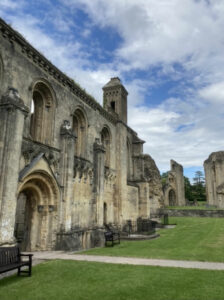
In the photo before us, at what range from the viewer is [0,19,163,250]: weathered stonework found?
9.56 m

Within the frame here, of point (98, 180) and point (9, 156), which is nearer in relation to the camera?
point (9, 156)

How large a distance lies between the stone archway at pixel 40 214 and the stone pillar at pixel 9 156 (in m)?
2.52

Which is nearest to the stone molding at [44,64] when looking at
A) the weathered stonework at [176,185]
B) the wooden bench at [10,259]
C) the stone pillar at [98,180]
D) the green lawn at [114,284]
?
the stone pillar at [98,180]

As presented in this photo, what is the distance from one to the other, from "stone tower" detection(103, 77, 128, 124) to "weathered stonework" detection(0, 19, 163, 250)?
2568 millimetres

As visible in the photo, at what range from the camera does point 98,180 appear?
17078 mm

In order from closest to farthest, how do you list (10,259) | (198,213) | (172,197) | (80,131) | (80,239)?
(10,259)
(80,239)
(80,131)
(198,213)
(172,197)

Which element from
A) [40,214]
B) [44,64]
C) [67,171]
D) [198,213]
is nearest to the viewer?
[40,214]

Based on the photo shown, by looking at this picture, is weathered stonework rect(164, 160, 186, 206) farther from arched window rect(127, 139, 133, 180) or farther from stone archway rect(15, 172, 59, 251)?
stone archway rect(15, 172, 59, 251)

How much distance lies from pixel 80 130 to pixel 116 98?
8.13m

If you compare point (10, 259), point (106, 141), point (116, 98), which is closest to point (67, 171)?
point (10, 259)

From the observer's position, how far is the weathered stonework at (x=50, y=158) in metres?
9.56

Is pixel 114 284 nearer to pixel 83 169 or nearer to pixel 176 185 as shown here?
pixel 83 169

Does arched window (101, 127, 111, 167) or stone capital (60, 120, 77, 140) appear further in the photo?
arched window (101, 127, 111, 167)

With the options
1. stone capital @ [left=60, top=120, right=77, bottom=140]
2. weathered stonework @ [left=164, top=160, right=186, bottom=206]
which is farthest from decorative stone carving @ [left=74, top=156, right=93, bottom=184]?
weathered stonework @ [left=164, top=160, right=186, bottom=206]
